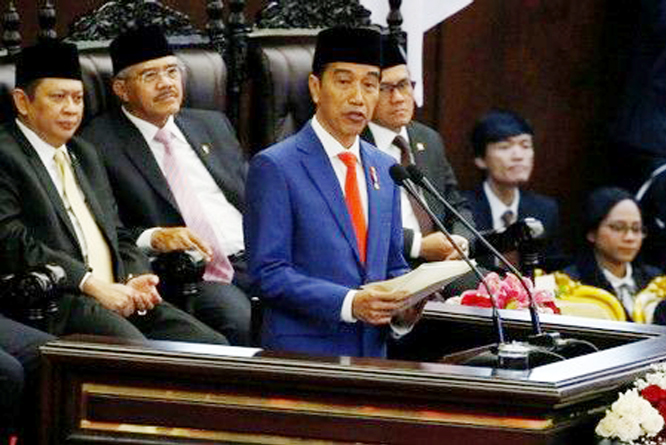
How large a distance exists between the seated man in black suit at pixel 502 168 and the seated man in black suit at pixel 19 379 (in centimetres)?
300

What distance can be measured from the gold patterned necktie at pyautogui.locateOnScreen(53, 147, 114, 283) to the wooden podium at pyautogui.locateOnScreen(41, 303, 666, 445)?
1481 millimetres

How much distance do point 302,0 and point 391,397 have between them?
3.26 m

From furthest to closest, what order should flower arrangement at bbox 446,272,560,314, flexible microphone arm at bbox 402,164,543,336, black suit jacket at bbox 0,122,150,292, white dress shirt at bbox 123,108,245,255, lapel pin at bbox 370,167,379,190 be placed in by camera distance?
white dress shirt at bbox 123,108,245,255, flower arrangement at bbox 446,272,560,314, black suit jacket at bbox 0,122,150,292, lapel pin at bbox 370,167,379,190, flexible microphone arm at bbox 402,164,543,336

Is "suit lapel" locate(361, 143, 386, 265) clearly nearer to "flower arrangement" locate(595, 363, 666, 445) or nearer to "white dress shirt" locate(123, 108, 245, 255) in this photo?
"flower arrangement" locate(595, 363, 666, 445)

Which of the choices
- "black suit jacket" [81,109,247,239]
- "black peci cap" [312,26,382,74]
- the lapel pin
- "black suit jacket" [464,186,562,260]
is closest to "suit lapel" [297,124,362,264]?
the lapel pin

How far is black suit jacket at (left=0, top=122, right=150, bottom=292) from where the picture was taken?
5699mm

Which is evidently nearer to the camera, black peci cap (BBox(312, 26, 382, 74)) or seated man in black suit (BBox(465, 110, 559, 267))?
black peci cap (BBox(312, 26, 382, 74))

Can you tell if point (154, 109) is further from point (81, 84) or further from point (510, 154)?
point (510, 154)

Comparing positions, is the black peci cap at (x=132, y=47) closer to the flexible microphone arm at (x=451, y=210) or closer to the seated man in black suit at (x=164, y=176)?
the seated man in black suit at (x=164, y=176)

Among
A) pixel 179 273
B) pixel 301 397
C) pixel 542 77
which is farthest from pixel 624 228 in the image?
pixel 301 397

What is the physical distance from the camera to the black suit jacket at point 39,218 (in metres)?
5.70

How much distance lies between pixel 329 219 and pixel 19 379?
98 cm

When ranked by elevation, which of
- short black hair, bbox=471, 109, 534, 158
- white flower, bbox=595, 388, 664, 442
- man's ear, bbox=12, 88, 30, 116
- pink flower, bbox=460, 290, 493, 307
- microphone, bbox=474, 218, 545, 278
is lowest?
white flower, bbox=595, 388, 664, 442

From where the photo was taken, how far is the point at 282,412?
4.32 metres
